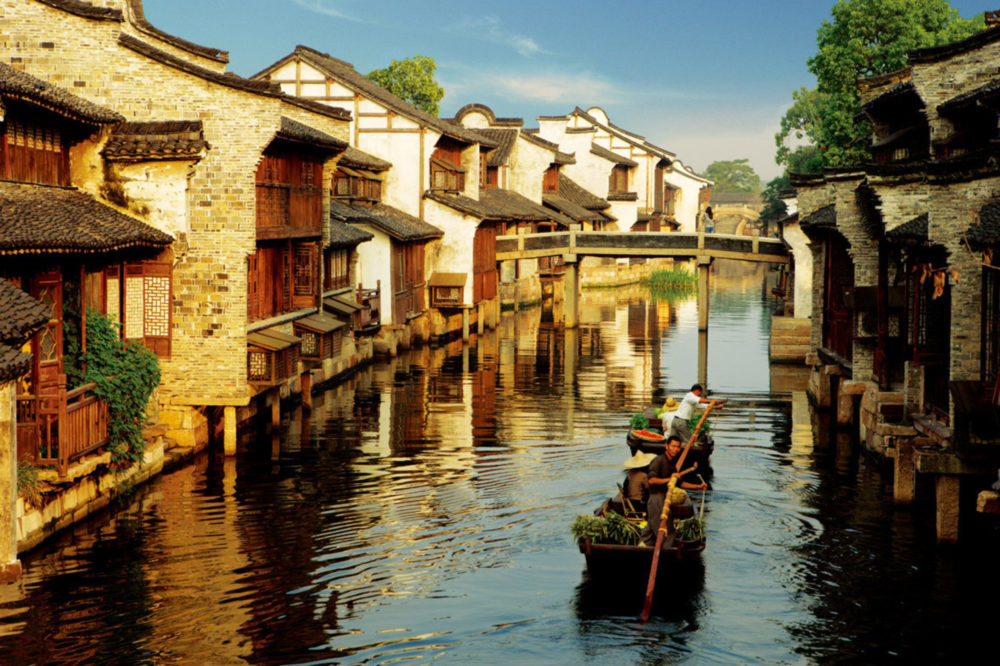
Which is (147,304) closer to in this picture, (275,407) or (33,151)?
(33,151)

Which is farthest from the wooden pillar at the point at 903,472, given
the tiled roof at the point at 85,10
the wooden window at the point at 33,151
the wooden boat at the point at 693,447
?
the tiled roof at the point at 85,10

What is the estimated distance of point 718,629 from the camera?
53.7 feet

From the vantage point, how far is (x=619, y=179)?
91.4 meters

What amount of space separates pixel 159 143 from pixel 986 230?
1649 cm

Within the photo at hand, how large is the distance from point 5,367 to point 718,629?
1030cm

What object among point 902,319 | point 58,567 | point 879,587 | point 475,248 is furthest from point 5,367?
point 475,248

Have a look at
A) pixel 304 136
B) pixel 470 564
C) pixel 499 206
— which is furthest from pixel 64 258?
pixel 499 206

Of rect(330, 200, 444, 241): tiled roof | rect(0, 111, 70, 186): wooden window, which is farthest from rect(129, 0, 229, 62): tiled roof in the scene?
rect(330, 200, 444, 241): tiled roof

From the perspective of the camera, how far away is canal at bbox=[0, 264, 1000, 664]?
15.7m

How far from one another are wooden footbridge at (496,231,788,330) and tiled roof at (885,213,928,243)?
31487 millimetres

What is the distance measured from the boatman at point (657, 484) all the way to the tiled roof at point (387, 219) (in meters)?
25.4

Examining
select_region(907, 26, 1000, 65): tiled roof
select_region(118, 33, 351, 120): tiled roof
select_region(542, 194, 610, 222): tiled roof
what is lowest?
select_region(118, 33, 351, 120): tiled roof

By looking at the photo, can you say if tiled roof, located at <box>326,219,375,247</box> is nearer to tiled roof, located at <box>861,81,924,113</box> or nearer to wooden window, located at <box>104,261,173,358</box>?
wooden window, located at <box>104,261,173,358</box>

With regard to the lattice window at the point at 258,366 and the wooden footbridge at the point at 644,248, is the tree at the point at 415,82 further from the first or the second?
the lattice window at the point at 258,366
